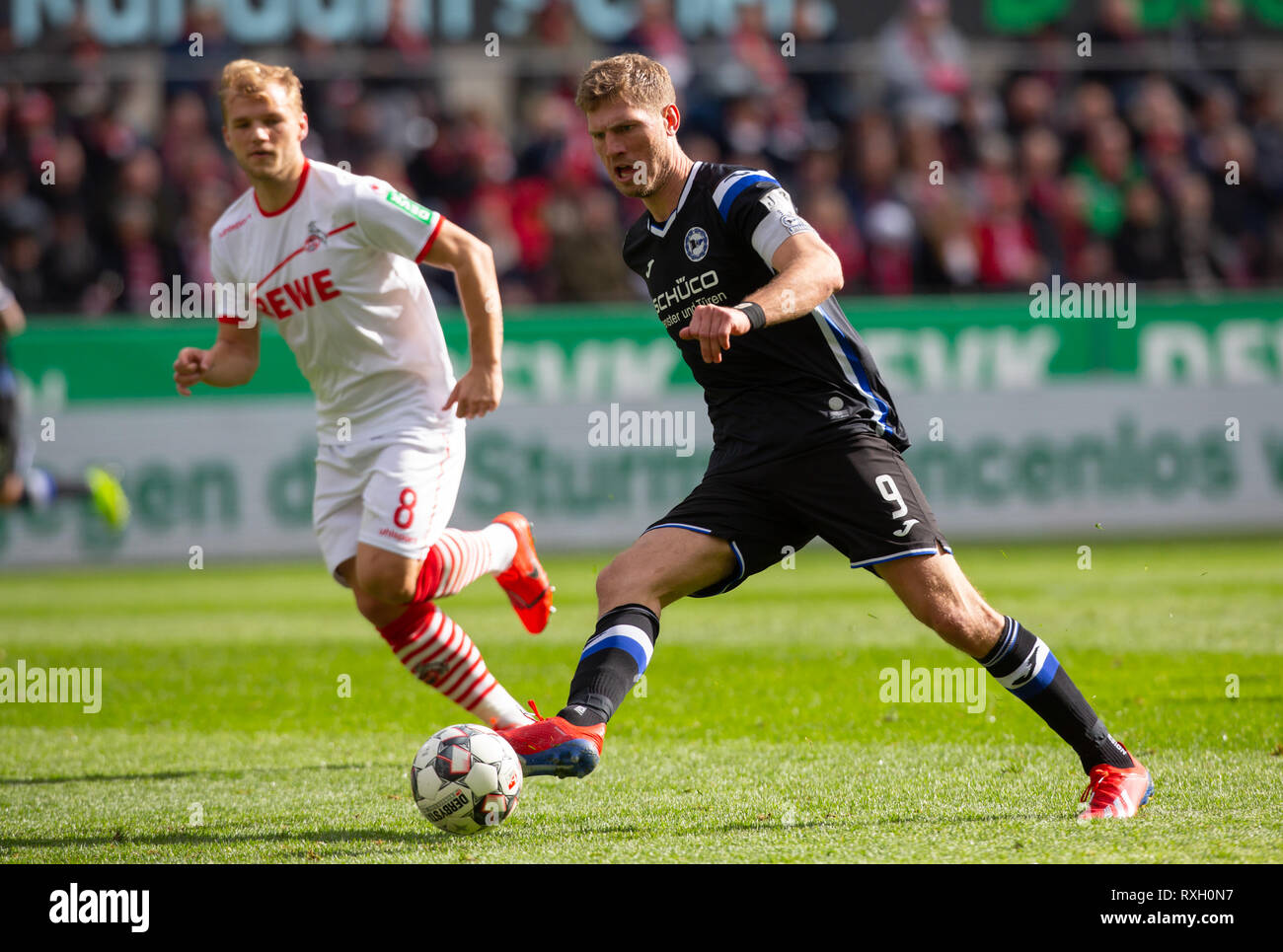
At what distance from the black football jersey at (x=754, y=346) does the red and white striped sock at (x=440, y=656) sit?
1161mm

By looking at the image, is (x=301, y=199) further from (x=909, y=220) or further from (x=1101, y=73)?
(x=1101, y=73)

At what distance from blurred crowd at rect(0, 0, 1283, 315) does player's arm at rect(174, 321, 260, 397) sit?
8702mm

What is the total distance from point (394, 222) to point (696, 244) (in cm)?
109

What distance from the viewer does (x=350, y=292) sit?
5.26m

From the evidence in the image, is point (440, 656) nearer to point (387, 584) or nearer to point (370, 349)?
point (387, 584)

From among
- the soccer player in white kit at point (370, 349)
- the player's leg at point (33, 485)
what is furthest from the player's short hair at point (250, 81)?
the player's leg at point (33, 485)

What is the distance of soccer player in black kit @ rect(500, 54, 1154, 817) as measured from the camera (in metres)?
4.44

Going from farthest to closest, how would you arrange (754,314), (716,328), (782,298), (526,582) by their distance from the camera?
(526,582)
(782,298)
(754,314)
(716,328)

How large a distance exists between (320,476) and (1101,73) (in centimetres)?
1283

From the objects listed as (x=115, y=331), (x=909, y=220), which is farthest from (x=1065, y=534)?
(x=115, y=331)

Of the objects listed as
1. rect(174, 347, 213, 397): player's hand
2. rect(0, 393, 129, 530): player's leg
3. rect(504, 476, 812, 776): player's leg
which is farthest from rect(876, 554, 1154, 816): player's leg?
rect(0, 393, 129, 530): player's leg

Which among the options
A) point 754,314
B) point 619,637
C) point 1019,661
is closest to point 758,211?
point 754,314

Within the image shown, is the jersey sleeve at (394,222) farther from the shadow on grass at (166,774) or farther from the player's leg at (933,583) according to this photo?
the shadow on grass at (166,774)

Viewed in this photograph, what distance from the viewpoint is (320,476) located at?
5531mm
